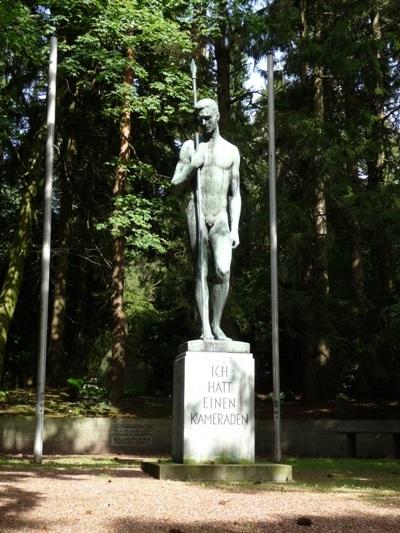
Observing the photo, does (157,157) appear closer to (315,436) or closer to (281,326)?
(281,326)

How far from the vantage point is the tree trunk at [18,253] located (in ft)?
60.0

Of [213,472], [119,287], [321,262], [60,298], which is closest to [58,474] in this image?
[213,472]

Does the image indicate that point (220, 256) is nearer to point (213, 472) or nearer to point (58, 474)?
point (213, 472)

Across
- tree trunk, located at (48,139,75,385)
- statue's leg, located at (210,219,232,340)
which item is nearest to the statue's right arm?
statue's leg, located at (210,219,232,340)

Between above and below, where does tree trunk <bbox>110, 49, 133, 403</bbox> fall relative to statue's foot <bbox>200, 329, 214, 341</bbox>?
above

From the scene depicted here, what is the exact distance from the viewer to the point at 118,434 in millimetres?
17547

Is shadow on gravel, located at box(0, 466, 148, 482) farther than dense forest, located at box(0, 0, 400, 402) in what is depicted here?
No

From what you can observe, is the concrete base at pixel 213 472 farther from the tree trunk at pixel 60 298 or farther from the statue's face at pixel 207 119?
the tree trunk at pixel 60 298

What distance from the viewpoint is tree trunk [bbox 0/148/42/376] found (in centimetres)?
1828

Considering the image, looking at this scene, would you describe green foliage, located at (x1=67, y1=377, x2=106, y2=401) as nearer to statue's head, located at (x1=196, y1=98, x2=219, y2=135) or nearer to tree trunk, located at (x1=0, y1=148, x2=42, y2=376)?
tree trunk, located at (x1=0, y1=148, x2=42, y2=376)

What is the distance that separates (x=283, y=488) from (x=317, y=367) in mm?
13971

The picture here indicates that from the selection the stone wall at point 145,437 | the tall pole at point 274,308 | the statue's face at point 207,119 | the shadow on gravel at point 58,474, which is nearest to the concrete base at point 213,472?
the shadow on gravel at point 58,474

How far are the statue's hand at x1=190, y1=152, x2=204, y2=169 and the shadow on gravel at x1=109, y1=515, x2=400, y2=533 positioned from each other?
4.79m

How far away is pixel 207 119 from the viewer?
374 inches
